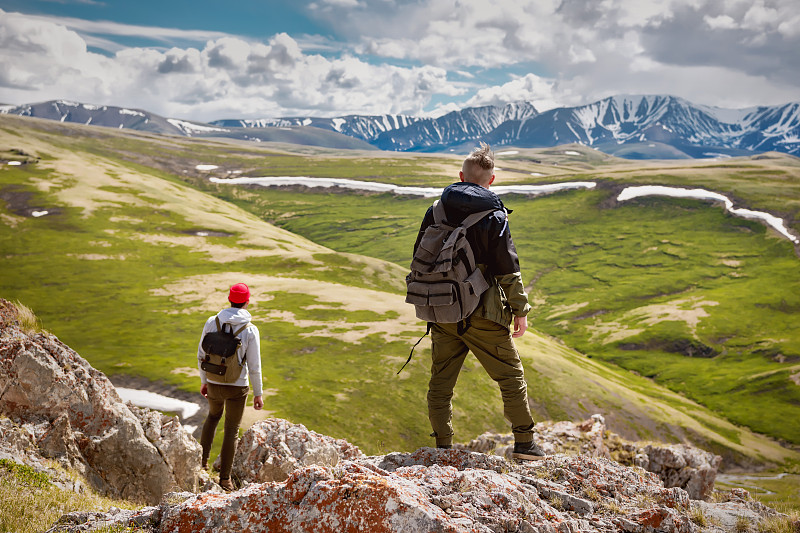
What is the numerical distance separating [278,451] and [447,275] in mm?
10276

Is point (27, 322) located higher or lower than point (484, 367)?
lower

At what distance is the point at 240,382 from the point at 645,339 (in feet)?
502

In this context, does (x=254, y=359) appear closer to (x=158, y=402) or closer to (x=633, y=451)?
(x=633, y=451)

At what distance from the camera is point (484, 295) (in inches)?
401

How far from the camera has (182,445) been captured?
15.6 m

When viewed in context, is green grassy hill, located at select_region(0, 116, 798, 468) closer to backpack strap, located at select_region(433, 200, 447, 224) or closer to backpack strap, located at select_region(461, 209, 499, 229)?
backpack strap, located at select_region(433, 200, 447, 224)

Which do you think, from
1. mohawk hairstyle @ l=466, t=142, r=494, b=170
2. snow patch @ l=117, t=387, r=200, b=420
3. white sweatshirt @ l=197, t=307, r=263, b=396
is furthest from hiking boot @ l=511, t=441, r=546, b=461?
snow patch @ l=117, t=387, r=200, b=420

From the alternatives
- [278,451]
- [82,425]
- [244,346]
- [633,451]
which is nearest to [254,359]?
[244,346]

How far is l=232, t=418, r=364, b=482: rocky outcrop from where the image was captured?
52.8 feet

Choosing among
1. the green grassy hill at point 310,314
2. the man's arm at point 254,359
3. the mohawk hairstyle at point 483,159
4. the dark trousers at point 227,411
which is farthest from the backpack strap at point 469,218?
the green grassy hill at point 310,314

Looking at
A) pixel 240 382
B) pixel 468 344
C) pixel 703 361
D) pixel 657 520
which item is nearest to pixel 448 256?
pixel 468 344

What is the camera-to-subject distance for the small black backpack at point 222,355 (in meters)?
12.8

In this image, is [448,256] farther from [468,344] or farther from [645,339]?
[645,339]

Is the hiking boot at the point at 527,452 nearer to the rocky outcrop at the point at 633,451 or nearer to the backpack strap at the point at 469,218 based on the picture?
the backpack strap at the point at 469,218
